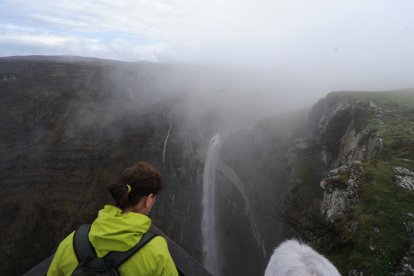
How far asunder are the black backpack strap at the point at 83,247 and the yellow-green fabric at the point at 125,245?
0.09 meters

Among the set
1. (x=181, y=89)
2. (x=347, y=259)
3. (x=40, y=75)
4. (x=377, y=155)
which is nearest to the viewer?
(x=347, y=259)

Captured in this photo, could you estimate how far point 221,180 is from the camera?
58.0 metres

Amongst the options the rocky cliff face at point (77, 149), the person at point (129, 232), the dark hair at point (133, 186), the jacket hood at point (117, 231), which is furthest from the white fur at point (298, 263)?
the rocky cliff face at point (77, 149)

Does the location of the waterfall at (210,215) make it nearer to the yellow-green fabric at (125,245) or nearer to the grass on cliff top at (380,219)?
the grass on cliff top at (380,219)

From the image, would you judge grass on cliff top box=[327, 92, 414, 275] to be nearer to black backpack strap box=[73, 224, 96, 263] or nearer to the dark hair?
the dark hair

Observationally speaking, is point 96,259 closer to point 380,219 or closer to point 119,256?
point 119,256

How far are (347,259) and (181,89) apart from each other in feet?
255

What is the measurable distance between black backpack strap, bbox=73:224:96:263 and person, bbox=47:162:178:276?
0.09m

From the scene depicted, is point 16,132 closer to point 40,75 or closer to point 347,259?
point 40,75

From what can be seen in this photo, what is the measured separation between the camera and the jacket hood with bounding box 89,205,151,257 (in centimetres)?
539

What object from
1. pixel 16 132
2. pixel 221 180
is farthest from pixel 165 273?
pixel 16 132

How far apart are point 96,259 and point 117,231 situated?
52 cm

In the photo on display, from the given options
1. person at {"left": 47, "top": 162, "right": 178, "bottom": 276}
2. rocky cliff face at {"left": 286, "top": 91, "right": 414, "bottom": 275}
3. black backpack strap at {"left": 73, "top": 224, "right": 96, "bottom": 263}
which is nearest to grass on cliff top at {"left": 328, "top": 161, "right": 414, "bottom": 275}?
rocky cliff face at {"left": 286, "top": 91, "right": 414, "bottom": 275}

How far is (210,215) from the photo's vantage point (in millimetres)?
53250
